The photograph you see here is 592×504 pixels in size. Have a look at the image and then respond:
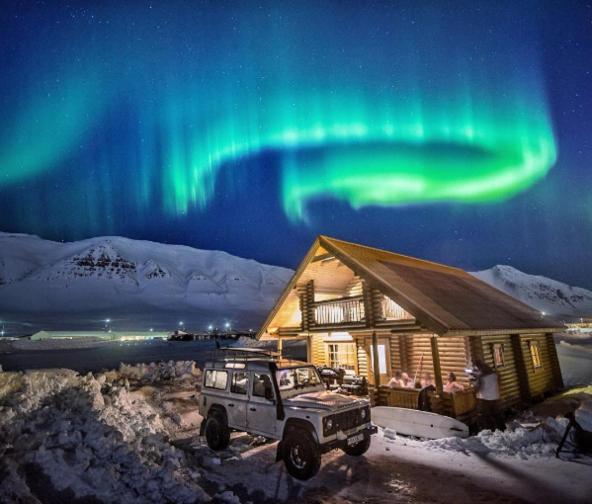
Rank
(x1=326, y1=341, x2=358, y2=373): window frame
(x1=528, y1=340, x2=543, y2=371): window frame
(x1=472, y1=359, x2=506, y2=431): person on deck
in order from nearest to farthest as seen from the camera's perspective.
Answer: (x1=472, y1=359, x2=506, y2=431): person on deck
(x1=528, y1=340, x2=543, y2=371): window frame
(x1=326, y1=341, x2=358, y2=373): window frame

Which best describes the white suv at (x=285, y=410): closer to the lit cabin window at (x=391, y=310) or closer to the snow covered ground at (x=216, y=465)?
the snow covered ground at (x=216, y=465)

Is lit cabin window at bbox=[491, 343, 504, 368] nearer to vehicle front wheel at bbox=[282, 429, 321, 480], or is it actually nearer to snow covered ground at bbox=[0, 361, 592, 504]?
snow covered ground at bbox=[0, 361, 592, 504]

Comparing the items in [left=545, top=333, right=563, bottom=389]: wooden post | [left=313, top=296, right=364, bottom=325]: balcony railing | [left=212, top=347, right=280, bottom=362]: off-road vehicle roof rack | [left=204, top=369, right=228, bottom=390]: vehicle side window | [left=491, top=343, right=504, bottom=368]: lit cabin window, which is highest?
[left=313, top=296, right=364, bottom=325]: balcony railing

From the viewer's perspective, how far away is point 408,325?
521 inches

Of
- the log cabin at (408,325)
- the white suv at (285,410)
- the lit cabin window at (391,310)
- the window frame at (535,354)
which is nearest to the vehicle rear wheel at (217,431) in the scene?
the white suv at (285,410)

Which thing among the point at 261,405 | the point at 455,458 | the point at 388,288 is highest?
the point at 388,288

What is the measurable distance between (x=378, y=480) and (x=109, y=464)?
19.1 ft

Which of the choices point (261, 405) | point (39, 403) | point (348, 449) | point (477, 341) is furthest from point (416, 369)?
point (39, 403)

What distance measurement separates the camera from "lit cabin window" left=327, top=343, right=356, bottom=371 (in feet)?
65.4

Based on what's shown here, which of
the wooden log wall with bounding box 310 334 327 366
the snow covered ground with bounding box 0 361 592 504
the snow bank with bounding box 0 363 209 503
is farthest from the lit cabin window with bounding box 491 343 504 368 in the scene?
the snow bank with bounding box 0 363 209 503

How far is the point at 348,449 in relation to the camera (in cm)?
938

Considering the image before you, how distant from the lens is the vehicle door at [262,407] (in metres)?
8.97

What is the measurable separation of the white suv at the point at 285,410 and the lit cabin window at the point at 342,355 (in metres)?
9.67

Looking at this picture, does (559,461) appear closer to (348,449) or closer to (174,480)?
(348,449)
